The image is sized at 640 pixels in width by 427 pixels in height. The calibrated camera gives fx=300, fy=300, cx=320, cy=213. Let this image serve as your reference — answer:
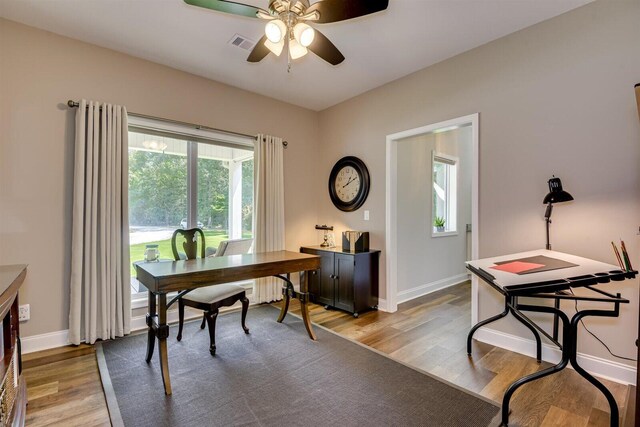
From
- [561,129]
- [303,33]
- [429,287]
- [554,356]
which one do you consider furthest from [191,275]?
[429,287]

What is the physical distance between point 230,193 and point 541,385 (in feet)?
11.5

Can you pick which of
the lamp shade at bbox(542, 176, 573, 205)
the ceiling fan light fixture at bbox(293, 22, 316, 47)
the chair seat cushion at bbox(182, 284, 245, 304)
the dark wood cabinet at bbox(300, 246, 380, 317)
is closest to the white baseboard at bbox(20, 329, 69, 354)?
the chair seat cushion at bbox(182, 284, 245, 304)

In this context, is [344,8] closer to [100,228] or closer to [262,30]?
[262,30]

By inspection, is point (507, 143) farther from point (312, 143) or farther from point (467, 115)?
point (312, 143)

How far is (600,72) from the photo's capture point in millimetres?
2189

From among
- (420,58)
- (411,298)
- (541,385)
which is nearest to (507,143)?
(420,58)

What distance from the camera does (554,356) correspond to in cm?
237

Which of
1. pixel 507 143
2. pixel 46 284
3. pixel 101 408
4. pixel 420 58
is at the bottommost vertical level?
pixel 101 408

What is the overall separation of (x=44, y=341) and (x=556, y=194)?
4293 mm

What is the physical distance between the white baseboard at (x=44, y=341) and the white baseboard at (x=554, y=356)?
374 centimetres

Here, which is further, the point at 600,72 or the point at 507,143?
the point at 507,143

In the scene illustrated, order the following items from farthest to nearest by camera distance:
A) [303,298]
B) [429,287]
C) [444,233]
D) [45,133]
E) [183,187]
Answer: [444,233] < [429,287] < [183,187] < [303,298] < [45,133]

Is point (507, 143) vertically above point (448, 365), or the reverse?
point (507, 143)

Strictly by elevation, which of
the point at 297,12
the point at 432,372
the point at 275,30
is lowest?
the point at 432,372
